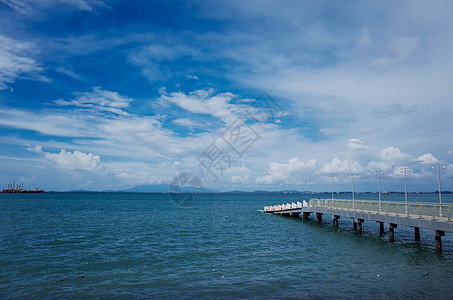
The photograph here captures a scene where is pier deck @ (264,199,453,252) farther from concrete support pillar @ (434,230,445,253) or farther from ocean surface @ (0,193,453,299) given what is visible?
ocean surface @ (0,193,453,299)

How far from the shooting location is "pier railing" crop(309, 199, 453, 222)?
20.7 meters

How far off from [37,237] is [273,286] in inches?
926

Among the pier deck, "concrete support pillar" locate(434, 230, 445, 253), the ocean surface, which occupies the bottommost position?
the ocean surface

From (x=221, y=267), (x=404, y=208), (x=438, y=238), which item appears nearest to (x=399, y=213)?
(x=404, y=208)

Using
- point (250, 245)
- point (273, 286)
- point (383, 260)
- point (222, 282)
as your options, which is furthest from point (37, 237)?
point (383, 260)

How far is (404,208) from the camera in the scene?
2473cm

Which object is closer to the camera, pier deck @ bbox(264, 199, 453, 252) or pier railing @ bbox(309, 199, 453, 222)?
pier deck @ bbox(264, 199, 453, 252)

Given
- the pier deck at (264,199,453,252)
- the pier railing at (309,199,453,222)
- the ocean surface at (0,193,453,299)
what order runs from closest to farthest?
the ocean surface at (0,193,453,299), the pier deck at (264,199,453,252), the pier railing at (309,199,453,222)

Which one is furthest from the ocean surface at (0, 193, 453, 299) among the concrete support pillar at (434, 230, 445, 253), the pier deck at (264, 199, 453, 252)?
the pier deck at (264, 199, 453, 252)

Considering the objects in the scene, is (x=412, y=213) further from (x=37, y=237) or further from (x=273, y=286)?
(x=37, y=237)

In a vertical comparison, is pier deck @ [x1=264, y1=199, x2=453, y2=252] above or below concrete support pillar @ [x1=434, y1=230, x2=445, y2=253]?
above

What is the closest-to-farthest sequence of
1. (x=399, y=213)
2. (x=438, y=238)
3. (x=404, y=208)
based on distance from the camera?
(x=438, y=238)
(x=404, y=208)
(x=399, y=213)

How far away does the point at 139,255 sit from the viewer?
2016 cm

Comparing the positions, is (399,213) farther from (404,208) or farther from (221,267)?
(221,267)
